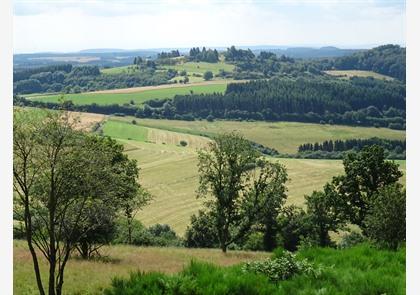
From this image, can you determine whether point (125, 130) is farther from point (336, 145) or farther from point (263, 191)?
point (263, 191)

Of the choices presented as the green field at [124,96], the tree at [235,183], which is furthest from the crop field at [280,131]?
the tree at [235,183]

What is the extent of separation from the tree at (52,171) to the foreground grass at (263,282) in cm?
374

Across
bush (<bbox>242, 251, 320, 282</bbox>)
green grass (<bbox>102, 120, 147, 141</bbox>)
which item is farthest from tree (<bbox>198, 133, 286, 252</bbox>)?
green grass (<bbox>102, 120, 147, 141</bbox>)

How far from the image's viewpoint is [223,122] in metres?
171

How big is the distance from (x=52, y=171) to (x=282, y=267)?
5087 millimetres

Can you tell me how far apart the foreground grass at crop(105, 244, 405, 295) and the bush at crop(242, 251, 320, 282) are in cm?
13

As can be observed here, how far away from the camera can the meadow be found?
2921 inches

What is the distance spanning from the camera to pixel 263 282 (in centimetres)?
642

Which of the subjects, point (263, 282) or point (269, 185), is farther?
point (269, 185)

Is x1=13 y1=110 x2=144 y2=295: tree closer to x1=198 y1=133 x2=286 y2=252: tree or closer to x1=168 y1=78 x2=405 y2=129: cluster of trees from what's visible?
x1=198 y1=133 x2=286 y2=252: tree

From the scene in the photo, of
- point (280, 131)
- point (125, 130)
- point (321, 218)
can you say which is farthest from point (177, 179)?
point (280, 131)

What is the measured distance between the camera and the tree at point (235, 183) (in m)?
32.3

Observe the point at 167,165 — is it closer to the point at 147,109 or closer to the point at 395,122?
the point at 147,109

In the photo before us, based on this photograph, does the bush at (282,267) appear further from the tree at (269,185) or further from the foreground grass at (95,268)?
the tree at (269,185)
